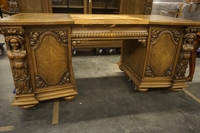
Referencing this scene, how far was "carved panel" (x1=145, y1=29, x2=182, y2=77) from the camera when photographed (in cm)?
156

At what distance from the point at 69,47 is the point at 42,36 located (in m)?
0.25

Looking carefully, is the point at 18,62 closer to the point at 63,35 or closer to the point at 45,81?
the point at 45,81

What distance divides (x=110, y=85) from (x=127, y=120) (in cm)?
65

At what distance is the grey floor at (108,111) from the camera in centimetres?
125

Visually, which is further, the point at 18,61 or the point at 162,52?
the point at 162,52

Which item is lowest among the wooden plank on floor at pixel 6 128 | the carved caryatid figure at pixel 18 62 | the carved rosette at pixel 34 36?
the wooden plank on floor at pixel 6 128

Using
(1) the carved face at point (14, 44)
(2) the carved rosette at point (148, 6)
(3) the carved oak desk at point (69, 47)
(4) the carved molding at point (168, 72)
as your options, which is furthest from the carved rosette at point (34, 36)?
(2) the carved rosette at point (148, 6)

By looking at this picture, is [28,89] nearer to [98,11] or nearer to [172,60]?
[172,60]

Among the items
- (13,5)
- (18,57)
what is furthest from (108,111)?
(13,5)

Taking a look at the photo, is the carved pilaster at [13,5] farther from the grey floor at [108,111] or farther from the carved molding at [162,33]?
the carved molding at [162,33]

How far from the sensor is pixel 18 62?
48.7 inches

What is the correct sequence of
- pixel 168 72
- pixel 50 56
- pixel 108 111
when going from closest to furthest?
pixel 50 56 → pixel 108 111 → pixel 168 72

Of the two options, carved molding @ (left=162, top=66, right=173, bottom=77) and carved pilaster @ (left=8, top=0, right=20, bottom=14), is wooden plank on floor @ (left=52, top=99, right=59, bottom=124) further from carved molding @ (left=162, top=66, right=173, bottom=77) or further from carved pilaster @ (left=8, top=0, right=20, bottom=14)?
carved pilaster @ (left=8, top=0, right=20, bottom=14)

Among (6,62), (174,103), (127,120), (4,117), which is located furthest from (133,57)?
(6,62)
